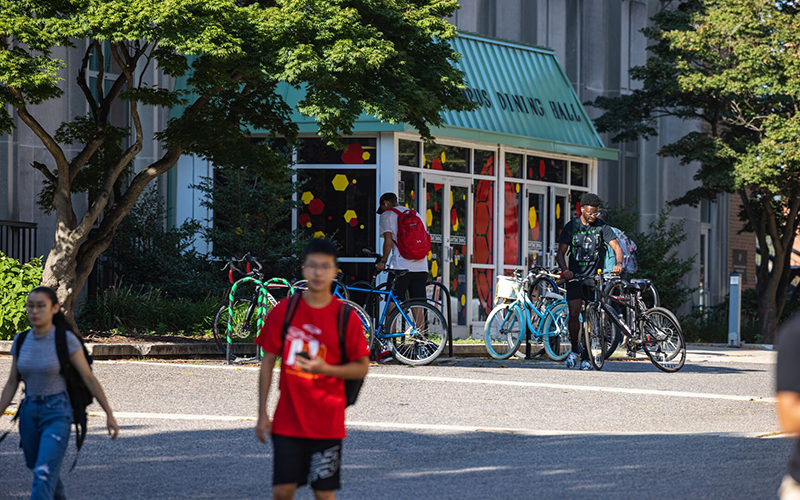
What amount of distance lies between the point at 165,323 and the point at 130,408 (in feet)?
22.1

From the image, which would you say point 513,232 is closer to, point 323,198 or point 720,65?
point 323,198

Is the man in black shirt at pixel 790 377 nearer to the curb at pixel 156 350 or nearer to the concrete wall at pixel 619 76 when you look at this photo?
the curb at pixel 156 350

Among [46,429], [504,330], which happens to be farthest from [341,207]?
[46,429]

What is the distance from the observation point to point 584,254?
1427 centimetres

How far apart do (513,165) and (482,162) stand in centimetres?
80

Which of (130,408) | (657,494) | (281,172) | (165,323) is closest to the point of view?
(657,494)

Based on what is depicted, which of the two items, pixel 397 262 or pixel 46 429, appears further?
pixel 397 262

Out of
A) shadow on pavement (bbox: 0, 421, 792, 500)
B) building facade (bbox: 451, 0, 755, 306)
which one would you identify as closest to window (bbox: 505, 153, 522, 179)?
building facade (bbox: 451, 0, 755, 306)

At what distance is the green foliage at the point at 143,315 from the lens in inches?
650

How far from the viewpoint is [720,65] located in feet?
80.7

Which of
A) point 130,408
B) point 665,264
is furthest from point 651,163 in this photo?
point 130,408

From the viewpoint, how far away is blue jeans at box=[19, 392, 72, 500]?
5543mm

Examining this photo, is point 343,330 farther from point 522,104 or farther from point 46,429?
point 522,104

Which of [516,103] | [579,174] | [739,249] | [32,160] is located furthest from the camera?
[739,249]
